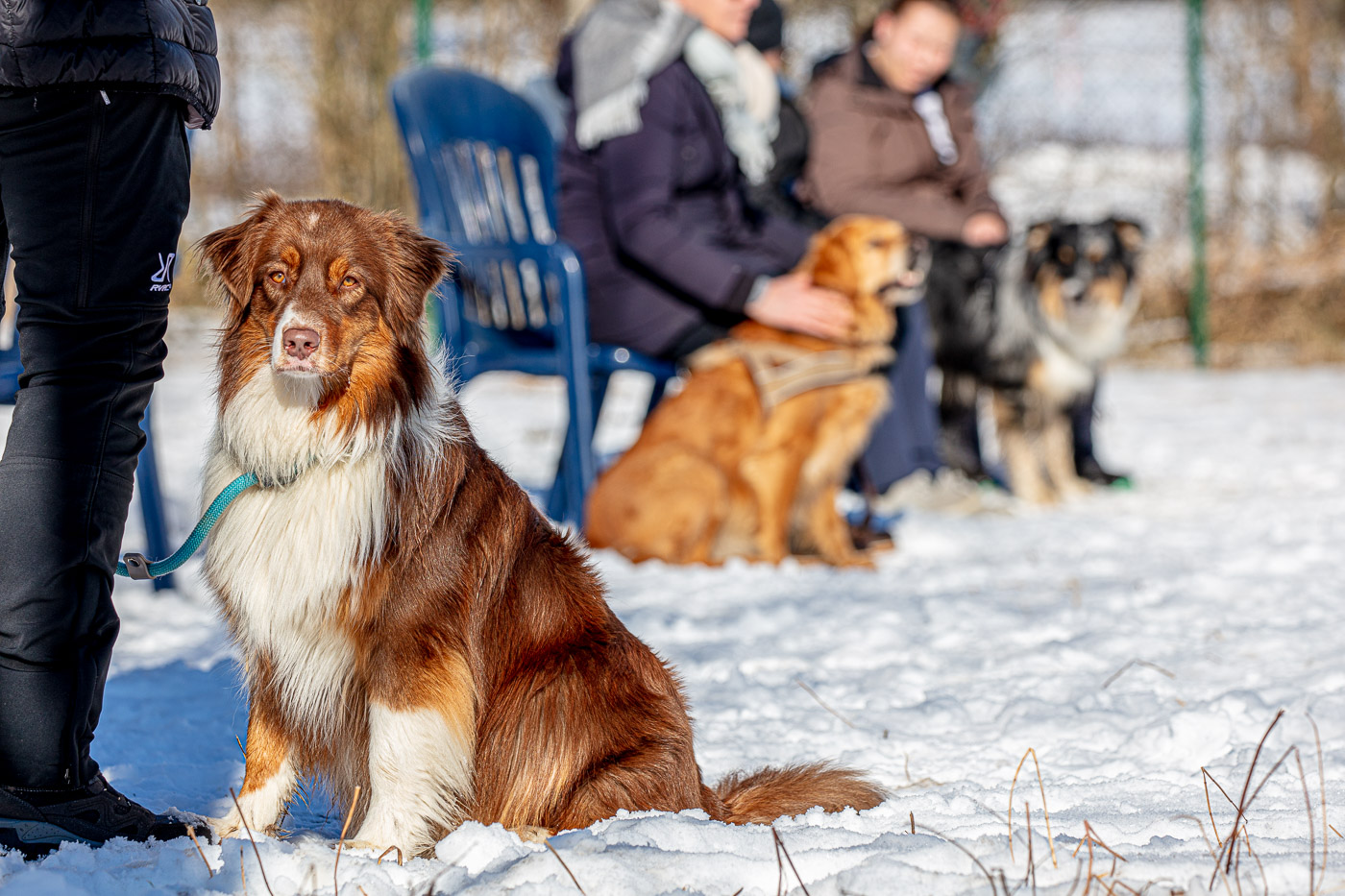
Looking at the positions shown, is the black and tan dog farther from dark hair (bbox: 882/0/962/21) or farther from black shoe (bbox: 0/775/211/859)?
black shoe (bbox: 0/775/211/859)

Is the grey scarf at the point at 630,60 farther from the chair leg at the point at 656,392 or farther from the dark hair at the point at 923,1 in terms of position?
the dark hair at the point at 923,1

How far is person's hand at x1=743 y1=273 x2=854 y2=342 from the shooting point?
4.74 meters

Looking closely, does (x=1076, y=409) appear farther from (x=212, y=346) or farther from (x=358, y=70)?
(x=358, y=70)

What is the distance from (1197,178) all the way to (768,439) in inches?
282

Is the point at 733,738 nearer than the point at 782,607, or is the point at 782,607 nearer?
the point at 733,738

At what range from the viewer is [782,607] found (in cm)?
398

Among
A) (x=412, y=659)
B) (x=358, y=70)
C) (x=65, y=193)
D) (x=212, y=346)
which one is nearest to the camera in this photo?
(x=65, y=193)

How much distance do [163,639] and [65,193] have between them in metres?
2.01

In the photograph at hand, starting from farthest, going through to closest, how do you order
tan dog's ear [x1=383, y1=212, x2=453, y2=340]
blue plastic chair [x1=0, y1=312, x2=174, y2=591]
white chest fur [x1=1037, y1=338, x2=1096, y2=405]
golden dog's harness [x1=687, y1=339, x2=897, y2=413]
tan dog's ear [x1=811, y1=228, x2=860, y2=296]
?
white chest fur [x1=1037, y1=338, x2=1096, y2=405] < tan dog's ear [x1=811, y1=228, x2=860, y2=296] < golden dog's harness [x1=687, y1=339, x2=897, y2=413] < blue plastic chair [x1=0, y1=312, x2=174, y2=591] < tan dog's ear [x1=383, y1=212, x2=453, y2=340]

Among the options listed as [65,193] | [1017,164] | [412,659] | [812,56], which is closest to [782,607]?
[412,659]

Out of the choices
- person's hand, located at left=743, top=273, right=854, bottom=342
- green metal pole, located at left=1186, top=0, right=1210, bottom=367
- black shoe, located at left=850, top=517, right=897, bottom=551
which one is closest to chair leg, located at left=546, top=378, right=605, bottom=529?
person's hand, located at left=743, top=273, right=854, bottom=342

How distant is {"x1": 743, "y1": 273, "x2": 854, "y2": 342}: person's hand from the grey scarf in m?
0.83

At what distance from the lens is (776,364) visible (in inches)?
190

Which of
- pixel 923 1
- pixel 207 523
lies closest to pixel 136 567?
pixel 207 523
